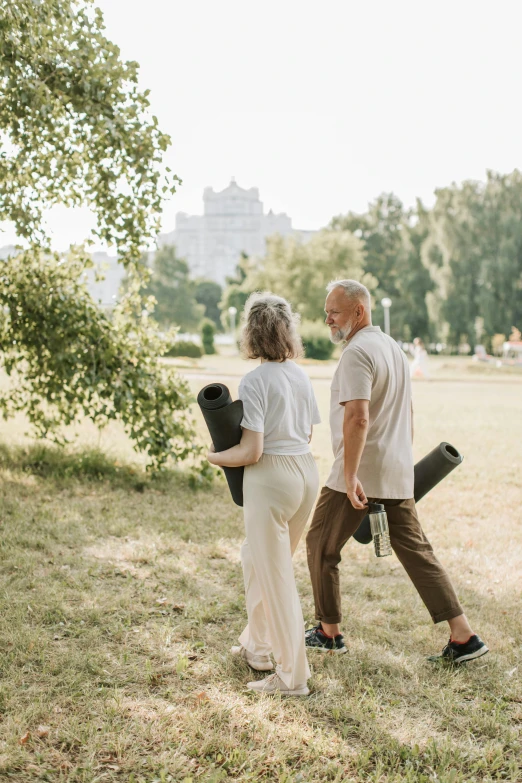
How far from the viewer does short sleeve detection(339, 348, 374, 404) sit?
3.61 meters

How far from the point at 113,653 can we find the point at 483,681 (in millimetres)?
1967

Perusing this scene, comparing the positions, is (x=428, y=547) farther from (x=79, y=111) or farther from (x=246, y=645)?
(x=79, y=111)

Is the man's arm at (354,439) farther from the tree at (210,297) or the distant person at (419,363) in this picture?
the tree at (210,297)

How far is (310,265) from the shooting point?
57.0m

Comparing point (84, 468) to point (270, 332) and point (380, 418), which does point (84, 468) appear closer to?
point (380, 418)

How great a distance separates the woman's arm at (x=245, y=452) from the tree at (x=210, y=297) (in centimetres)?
9686

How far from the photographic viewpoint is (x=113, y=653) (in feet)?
13.0

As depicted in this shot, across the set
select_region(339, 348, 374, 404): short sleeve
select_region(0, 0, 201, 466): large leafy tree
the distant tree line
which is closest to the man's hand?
select_region(339, 348, 374, 404): short sleeve

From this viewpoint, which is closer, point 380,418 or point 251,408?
point 251,408

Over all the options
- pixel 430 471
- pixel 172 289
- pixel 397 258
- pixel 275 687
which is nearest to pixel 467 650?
pixel 430 471

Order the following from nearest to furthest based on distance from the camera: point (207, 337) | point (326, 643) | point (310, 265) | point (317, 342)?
point (326, 643), point (317, 342), point (207, 337), point (310, 265)

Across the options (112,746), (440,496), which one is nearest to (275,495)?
(112,746)

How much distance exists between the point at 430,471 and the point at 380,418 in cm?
59

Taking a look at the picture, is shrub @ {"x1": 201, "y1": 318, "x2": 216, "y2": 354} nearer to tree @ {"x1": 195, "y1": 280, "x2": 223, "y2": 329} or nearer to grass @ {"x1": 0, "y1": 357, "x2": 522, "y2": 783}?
grass @ {"x1": 0, "y1": 357, "x2": 522, "y2": 783}
